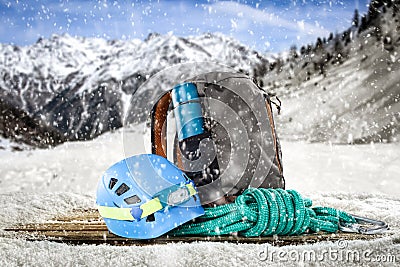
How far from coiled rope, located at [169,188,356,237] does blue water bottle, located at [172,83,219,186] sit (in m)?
0.21

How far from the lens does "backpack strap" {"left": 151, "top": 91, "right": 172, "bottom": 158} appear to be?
221cm

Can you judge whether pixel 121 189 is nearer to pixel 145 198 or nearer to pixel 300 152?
pixel 145 198

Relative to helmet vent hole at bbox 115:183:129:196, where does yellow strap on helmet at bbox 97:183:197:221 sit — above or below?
below

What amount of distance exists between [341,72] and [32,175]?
20.9ft

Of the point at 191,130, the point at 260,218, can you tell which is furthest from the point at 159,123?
the point at 260,218

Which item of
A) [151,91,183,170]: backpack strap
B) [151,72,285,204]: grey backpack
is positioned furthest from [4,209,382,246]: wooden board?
[151,91,183,170]: backpack strap

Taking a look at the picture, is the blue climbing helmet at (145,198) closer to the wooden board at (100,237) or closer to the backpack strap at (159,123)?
the wooden board at (100,237)

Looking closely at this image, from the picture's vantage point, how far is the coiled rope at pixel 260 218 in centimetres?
168

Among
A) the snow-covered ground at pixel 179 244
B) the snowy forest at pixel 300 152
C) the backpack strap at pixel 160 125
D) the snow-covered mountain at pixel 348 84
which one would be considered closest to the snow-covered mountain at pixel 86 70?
the snow-covered mountain at pixel 348 84

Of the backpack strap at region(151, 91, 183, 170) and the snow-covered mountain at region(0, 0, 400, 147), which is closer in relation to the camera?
the backpack strap at region(151, 91, 183, 170)

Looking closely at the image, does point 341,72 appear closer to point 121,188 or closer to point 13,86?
point 121,188

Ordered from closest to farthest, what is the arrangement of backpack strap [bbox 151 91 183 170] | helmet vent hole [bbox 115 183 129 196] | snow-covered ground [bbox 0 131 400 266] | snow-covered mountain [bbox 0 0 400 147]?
snow-covered ground [bbox 0 131 400 266], helmet vent hole [bbox 115 183 129 196], backpack strap [bbox 151 91 183 170], snow-covered mountain [bbox 0 0 400 147]

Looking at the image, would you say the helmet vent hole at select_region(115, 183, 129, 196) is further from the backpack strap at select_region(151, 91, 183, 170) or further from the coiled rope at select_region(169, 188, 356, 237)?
the backpack strap at select_region(151, 91, 183, 170)

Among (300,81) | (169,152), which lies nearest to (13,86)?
(300,81)
